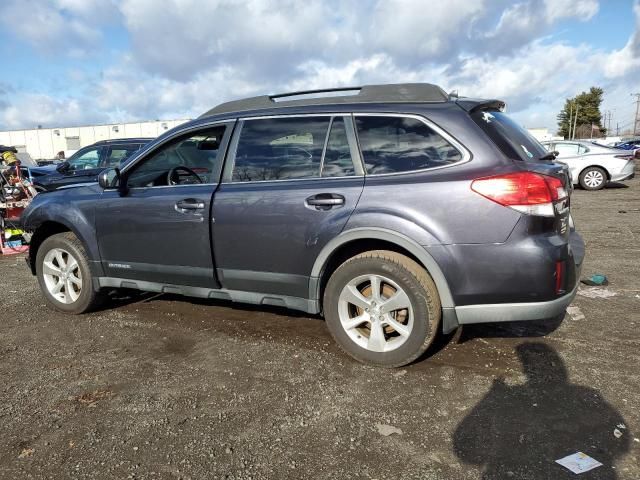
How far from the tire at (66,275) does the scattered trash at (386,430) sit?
10.5 ft

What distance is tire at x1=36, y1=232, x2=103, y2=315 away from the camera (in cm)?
479

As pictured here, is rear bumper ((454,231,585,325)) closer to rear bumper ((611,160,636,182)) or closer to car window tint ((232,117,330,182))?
car window tint ((232,117,330,182))

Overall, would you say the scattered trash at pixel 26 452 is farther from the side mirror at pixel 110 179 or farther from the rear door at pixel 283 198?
the side mirror at pixel 110 179

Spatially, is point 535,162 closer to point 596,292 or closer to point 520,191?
point 520,191

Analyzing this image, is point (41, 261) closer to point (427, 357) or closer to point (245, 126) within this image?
point (245, 126)

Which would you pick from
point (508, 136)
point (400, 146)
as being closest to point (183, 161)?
point (400, 146)

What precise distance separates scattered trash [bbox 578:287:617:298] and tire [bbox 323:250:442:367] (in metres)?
2.52

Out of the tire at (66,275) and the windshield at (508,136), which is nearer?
the windshield at (508,136)

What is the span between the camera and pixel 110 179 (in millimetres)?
4484

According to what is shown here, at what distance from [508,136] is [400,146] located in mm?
733

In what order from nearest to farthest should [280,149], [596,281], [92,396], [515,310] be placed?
1. [515,310]
2. [92,396]
3. [280,149]
4. [596,281]

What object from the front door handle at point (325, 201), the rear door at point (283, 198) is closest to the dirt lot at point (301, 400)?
the rear door at point (283, 198)

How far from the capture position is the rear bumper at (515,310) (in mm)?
3115

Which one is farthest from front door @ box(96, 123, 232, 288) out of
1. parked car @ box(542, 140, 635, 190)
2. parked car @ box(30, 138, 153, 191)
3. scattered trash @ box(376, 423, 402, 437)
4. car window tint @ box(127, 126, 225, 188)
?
parked car @ box(542, 140, 635, 190)
